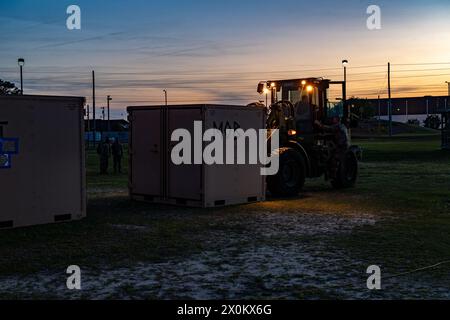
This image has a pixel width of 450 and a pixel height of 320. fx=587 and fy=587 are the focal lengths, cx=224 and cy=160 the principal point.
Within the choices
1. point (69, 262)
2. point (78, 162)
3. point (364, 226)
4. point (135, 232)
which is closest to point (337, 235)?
point (364, 226)

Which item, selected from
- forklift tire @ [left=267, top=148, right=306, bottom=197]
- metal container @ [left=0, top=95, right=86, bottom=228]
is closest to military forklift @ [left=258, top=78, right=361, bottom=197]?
forklift tire @ [left=267, top=148, right=306, bottom=197]

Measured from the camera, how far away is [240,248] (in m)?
8.96

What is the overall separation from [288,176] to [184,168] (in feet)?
11.3

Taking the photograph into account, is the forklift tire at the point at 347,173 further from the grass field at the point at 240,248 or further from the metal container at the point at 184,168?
the metal container at the point at 184,168

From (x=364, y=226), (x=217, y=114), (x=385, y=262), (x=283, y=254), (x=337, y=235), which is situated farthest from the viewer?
(x=217, y=114)

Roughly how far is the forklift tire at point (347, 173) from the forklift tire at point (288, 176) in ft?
6.69

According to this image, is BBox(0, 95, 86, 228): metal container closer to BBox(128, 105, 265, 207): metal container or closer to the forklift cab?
BBox(128, 105, 265, 207): metal container

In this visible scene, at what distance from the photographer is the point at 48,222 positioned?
11242 mm

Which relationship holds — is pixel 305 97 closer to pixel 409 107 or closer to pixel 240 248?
pixel 240 248
